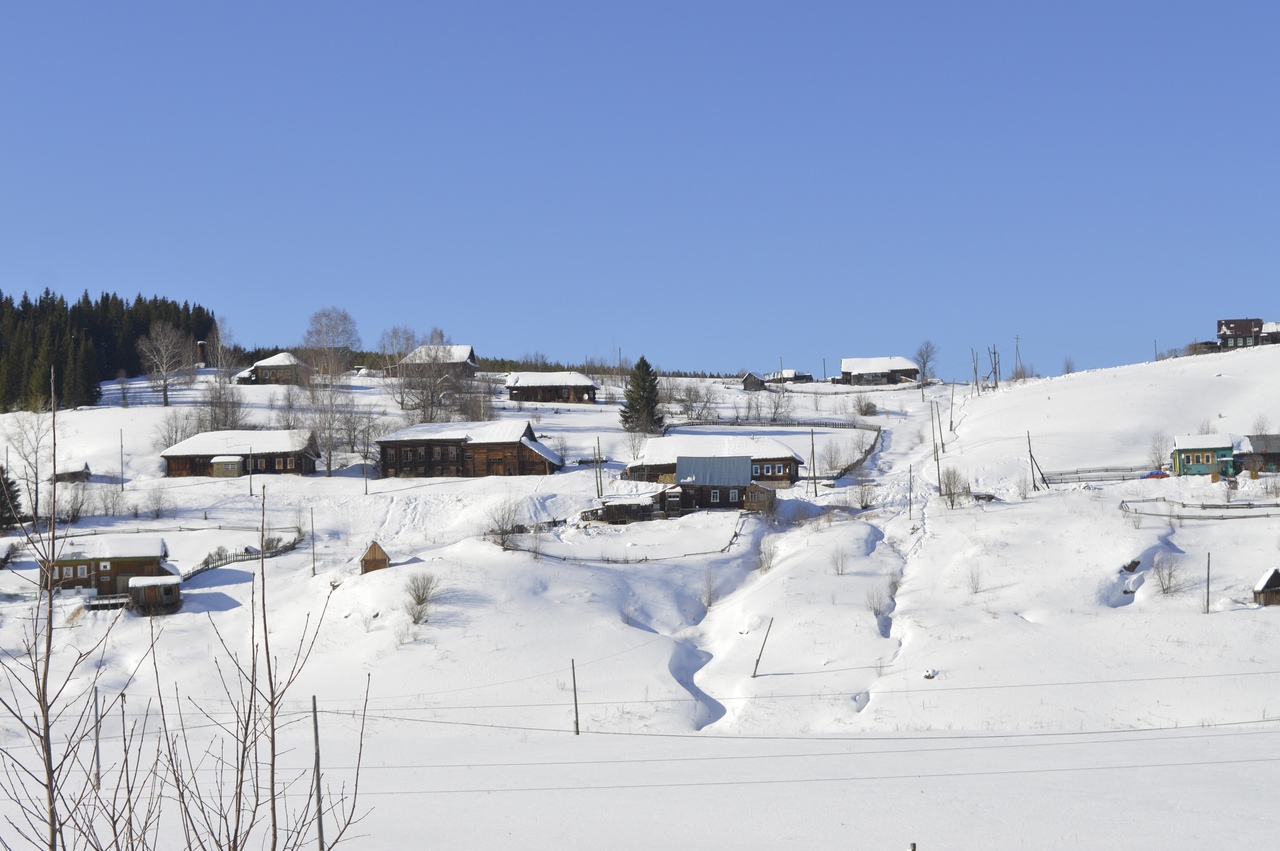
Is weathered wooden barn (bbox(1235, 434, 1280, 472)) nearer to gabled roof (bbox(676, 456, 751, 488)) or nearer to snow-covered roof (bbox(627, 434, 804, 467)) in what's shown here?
snow-covered roof (bbox(627, 434, 804, 467))

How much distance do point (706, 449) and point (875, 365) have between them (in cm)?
6475

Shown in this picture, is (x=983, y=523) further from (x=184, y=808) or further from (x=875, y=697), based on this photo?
(x=184, y=808)

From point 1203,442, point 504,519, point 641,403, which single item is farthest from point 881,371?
point 504,519

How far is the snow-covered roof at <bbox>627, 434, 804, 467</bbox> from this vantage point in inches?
2584

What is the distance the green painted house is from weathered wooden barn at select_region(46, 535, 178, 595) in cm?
5825

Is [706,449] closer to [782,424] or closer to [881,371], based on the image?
[782,424]

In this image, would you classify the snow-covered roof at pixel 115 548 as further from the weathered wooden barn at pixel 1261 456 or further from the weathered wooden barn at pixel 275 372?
the weathered wooden barn at pixel 275 372

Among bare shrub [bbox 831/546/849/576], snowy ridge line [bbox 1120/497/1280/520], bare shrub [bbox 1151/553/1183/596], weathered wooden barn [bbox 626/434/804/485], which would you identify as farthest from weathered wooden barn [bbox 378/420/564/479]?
bare shrub [bbox 1151/553/1183/596]

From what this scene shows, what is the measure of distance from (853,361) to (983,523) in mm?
78946

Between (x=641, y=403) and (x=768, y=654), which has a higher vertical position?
(x=641, y=403)

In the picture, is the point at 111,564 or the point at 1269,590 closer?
the point at 1269,590

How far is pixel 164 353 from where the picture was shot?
9606cm

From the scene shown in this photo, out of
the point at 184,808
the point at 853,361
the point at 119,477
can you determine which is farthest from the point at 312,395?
the point at 184,808

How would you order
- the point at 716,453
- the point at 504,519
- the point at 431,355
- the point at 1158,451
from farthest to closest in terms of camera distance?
the point at 431,355
the point at 1158,451
the point at 716,453
the point at 504,519
